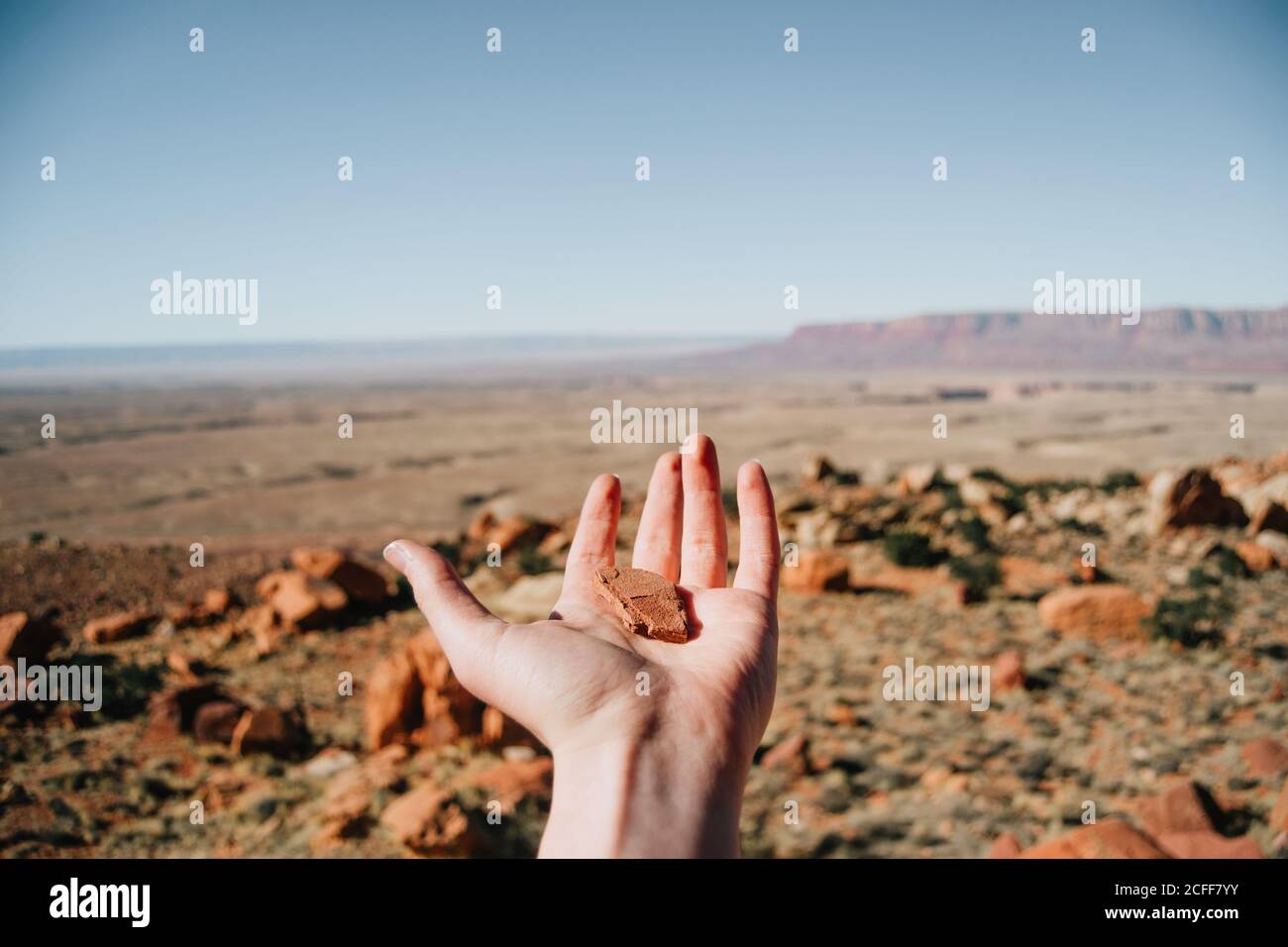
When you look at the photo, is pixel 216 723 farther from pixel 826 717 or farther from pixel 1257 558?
pixel 1257 558

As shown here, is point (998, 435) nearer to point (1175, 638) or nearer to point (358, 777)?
point (1175, 638)

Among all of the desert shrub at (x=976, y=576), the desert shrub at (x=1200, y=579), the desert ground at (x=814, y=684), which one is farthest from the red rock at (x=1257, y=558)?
the desert shrub at (x=976, y=576)

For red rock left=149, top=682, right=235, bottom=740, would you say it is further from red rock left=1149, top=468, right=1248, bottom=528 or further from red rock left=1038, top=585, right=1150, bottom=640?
red rock left=1149, top=468, right=1248, bottom=528

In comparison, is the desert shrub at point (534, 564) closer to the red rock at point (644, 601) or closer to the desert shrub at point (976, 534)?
the desert shrub at point (976, 534)

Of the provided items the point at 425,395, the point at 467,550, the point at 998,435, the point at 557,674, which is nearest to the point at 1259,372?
the point at 998,435

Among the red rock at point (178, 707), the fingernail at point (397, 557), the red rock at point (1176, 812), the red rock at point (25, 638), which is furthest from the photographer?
the red rock at point (25, 638)

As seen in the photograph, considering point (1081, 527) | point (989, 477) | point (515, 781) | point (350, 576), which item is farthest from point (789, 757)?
point (989, 477)
